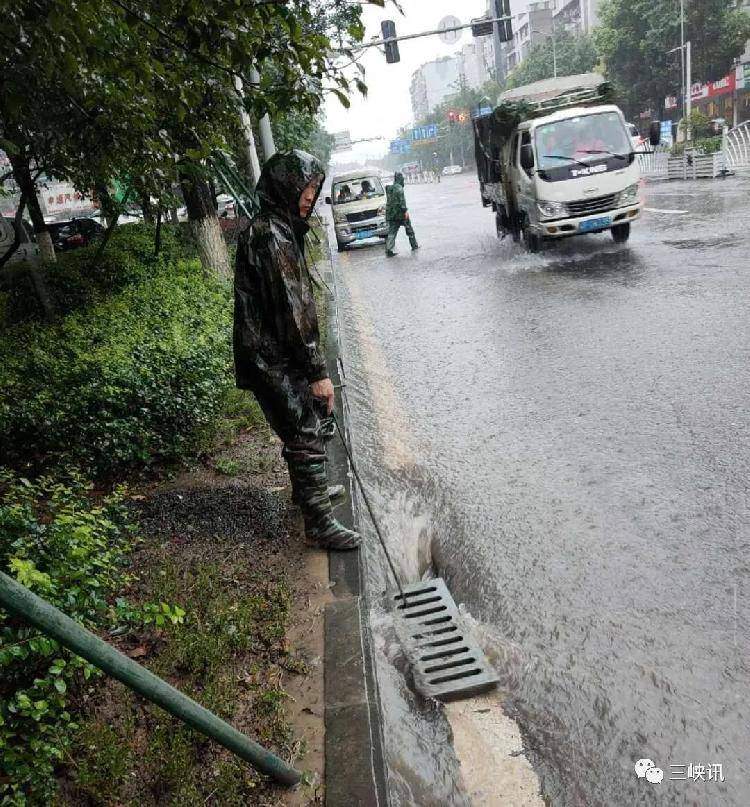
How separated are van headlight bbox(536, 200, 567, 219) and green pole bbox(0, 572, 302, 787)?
34.1ft

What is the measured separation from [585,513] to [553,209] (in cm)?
848

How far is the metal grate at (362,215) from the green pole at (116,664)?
1713cm

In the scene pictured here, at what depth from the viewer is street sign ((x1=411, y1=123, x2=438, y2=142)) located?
84875 mm

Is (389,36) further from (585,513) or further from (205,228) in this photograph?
(585,513)

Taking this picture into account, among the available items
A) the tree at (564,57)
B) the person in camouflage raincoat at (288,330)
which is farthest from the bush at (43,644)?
the tree at (564,57)

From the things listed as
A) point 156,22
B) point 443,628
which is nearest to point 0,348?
point 156,22

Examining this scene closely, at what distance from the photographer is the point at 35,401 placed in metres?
4.54

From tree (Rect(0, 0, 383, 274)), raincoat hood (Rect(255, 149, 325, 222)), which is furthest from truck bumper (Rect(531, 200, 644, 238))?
raincoat hood (Rect(255, 149, 325, 222))

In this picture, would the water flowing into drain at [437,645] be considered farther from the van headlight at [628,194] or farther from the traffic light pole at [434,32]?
the traffic light pole at [434,32]

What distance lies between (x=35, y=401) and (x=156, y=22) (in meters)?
2.45

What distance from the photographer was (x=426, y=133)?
86938 mm

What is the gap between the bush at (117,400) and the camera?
4.31 m

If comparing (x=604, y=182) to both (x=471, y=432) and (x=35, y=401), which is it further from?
(x=35, y=401)

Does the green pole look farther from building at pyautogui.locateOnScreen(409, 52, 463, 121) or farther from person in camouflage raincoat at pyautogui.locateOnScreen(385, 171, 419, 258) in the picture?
building at pyautogui.locateOnScreen(409, 52, 463, 121)
